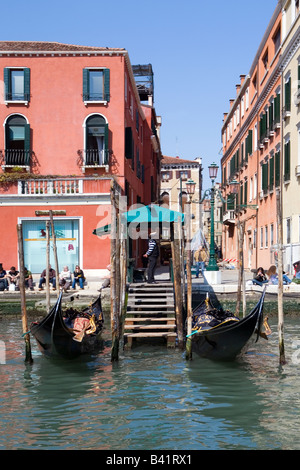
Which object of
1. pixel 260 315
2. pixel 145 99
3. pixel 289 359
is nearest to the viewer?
pixel 260 315

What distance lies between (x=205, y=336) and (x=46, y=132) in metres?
11.9

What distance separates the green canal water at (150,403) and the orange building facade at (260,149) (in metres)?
6.67

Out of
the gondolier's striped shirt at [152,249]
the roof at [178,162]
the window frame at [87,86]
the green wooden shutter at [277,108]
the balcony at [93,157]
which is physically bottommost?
the gondolier's striped shirt at [152,249]

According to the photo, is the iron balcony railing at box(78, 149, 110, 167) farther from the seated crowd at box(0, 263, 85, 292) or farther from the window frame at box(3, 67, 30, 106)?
the seated crowd at box(0, 263, 85, 292)

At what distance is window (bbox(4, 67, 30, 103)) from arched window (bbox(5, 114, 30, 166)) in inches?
22.4

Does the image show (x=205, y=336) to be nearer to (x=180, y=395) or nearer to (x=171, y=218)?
(x=180, y=395)

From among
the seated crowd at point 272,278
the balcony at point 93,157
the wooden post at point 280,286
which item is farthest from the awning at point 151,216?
the balcony at point 93,157

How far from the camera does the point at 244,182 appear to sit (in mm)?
25281

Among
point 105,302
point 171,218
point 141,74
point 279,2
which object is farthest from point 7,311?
point 141,74

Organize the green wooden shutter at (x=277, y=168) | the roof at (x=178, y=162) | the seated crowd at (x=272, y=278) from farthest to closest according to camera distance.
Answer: the roof at (x=178, y=162) < the green wooden shutter at (x=277, y=168) < the seated crowd at (x=272, y=278)

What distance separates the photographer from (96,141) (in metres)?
18.8

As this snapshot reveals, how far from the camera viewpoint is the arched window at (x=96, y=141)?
18.5 m

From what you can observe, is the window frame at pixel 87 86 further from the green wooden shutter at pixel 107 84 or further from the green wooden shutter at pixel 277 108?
the green wooden shutter at pixel 277 108

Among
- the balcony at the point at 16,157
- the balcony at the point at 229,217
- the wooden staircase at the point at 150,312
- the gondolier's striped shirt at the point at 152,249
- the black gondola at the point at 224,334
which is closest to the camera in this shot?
the black gondola at the point at 224,334
